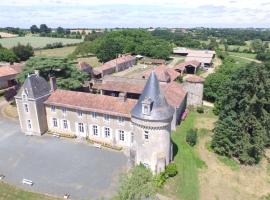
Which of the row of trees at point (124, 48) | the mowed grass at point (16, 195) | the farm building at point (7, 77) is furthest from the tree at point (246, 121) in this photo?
the row of trees at point (124, 48)

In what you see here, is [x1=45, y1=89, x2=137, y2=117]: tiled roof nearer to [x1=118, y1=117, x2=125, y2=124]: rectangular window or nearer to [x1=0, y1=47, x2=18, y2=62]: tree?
[x1=118, y1=117, x2=125, y2=124]: rectangular window

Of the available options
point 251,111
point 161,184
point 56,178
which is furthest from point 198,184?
point 56,178

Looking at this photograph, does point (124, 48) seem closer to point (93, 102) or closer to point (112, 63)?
point (112, 63)

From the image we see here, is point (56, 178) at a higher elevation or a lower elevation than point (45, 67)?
lower

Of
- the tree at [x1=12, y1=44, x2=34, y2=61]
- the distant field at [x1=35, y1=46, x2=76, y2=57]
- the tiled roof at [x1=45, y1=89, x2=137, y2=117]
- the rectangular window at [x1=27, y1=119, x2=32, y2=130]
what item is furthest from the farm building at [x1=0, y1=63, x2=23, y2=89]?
the distant field at [x1=35, y1=46, x2=76, y2=57]

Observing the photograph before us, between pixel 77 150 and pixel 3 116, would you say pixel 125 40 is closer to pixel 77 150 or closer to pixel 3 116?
pixel 3 116

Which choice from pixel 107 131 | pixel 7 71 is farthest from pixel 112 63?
pixel 107 131
